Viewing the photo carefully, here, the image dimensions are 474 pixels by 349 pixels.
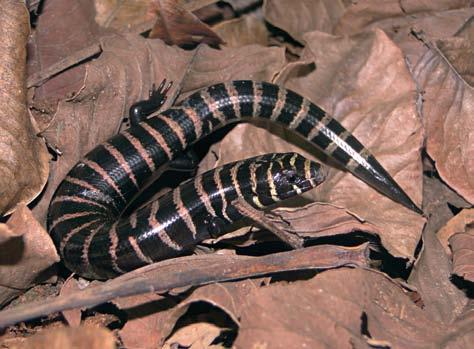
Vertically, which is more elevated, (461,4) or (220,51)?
(461,4)

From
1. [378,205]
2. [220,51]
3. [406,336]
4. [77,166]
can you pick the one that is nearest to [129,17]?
[220,51]

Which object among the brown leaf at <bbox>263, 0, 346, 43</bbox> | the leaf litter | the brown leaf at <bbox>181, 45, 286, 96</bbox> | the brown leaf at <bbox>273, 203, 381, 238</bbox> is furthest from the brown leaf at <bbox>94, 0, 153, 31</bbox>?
the brown leaf at <bbox>273, 203, 381, 238</bbox>

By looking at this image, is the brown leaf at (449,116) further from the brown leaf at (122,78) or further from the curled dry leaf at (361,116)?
the brown leaf at (122,78)

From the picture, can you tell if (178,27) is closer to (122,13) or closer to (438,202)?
(122,13)

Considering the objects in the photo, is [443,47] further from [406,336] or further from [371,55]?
→ [406,336]

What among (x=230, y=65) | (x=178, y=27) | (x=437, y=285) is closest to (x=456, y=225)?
(x=437, y=285)
